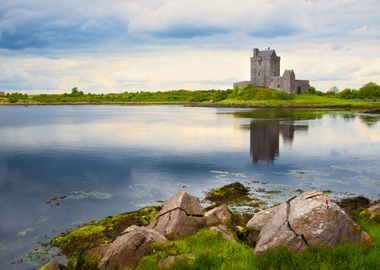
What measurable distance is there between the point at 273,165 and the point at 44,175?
60.2ft

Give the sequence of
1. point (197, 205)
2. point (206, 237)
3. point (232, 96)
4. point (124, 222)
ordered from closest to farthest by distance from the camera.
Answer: point (206, 237) → point (197, 205) → point (124, 222) → point (232, 96)

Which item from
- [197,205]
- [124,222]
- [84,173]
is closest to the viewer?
[197,205]

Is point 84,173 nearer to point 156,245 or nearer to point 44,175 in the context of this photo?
point 44,175

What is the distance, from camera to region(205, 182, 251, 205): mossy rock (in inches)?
830

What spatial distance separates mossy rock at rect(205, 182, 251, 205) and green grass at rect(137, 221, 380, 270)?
937 cm

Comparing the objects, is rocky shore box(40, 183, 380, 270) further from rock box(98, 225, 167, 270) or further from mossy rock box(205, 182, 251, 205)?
mossy rock box(205, 182, 251, 205)

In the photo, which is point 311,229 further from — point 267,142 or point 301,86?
point 301,86

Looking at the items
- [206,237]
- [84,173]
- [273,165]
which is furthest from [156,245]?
[273,165]

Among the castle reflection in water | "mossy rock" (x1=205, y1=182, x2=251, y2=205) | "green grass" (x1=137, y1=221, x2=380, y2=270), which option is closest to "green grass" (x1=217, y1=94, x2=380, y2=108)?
the castle reflection in water

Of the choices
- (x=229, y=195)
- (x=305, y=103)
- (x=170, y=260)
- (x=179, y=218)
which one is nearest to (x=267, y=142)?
(x=229, y=195)

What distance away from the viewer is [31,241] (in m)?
15.8

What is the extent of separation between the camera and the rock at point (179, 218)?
1386 centimetres

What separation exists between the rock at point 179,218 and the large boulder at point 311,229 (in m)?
3.32

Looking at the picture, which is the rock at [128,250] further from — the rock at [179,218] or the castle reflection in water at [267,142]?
the castle reflection in water at [267,142]
